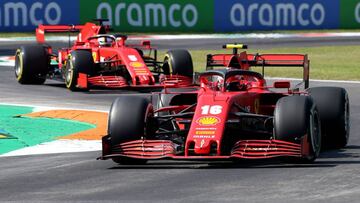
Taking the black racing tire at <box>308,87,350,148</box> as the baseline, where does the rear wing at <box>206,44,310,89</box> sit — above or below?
above

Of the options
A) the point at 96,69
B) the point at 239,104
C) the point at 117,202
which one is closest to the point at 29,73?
the point at 96,69

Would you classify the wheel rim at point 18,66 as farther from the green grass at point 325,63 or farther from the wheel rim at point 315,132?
the wheel rim at point 315,132

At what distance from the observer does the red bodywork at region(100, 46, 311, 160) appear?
11.9 metres

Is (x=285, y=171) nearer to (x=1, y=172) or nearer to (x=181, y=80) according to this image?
(x=1, y=172)

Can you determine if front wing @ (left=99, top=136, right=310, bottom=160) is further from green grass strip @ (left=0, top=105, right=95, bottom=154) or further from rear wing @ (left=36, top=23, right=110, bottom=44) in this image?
rear wing @ (left=36, top=23, right=110, bottom=44)

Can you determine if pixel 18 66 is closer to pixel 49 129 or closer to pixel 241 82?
pixel 49 129

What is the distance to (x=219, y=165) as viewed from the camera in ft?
40.2

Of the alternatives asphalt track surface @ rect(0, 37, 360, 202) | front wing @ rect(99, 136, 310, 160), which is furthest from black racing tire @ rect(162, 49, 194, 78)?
front wing @ rect(99, 136, 310, 160)

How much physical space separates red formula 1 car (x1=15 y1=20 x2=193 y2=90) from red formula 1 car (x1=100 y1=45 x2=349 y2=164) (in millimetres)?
9035

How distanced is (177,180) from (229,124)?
1557 mm

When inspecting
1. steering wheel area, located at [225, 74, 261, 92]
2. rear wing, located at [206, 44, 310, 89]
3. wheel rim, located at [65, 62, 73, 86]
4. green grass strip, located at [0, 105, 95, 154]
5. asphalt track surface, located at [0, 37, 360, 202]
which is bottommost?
green grass strip, located at [0, 105, 95, 154]

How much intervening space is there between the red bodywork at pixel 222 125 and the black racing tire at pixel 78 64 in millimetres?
9122

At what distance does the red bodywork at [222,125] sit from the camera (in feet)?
39.0

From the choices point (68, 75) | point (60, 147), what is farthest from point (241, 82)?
point (68, 75)
